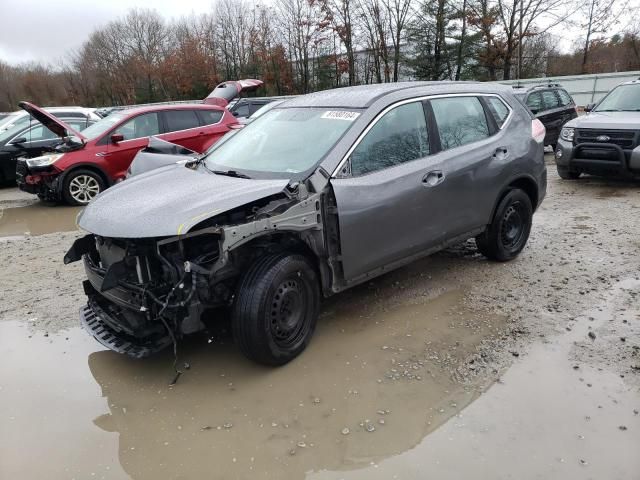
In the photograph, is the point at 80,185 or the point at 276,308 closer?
the point at 276,308

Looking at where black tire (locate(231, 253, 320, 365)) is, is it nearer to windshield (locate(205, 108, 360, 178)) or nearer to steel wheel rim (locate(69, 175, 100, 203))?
windshield (locate(205, 108, 360, 178))

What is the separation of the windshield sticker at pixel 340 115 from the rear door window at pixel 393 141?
0.56 ft

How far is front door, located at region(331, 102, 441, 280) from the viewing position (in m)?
3.48

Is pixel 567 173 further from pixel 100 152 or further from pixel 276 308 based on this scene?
pixel 100 152

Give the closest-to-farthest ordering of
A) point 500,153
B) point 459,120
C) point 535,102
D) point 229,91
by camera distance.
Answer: point 459,120, point 500,153, point 535,102, point 229,91

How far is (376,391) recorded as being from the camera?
10.1 feet

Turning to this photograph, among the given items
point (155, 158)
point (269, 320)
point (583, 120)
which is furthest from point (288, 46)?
point (269, 320)

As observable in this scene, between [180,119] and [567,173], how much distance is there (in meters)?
7.38

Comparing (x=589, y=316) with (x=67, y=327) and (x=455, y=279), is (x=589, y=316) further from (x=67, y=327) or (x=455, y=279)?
(x=67, y=327)

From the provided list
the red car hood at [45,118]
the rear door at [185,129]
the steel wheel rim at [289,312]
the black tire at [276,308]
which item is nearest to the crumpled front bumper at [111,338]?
the black tire at [276,308]

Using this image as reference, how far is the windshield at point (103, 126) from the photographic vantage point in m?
8.79

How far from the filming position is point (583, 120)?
8414 mm

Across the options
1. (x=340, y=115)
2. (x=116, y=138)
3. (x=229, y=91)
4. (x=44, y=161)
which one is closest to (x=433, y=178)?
(x=340, y=115)

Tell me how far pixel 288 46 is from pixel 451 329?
36.3 m
